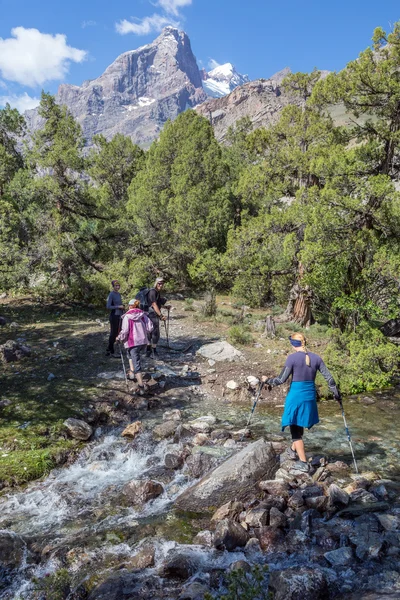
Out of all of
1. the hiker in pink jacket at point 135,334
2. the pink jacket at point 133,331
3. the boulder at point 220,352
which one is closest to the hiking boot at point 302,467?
the hiker in pink jacket at point 135,334

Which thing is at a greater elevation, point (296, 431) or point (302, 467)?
point (296, 431)

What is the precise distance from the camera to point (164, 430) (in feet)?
30.2

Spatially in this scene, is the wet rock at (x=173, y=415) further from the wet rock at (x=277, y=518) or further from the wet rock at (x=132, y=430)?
the wet rock at (x=277, y=518)

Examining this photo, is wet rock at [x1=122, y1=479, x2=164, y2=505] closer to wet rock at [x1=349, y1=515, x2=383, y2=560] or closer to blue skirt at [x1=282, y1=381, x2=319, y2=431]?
blue skirt at [x1=282, y1=381, x2=319, y2=431]

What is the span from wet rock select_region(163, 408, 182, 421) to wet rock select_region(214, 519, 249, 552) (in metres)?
4.39

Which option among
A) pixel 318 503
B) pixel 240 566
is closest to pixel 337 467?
pixel 318 503

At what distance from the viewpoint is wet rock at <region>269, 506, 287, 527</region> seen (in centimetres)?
586

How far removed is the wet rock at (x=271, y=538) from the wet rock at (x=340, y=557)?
23.7 inches

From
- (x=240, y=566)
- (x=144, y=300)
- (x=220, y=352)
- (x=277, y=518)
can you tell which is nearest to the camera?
(x=240, y=566)

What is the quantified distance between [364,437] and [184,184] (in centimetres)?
2102

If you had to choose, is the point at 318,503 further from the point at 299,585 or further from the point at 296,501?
the point at 299,585

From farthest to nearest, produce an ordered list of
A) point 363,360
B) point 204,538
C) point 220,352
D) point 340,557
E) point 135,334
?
point 220,352
point 363,360
point 135,334
point 204,538
point 340,557

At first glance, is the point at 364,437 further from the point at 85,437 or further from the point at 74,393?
the point at 74,393

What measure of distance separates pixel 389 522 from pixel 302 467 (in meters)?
1.73
